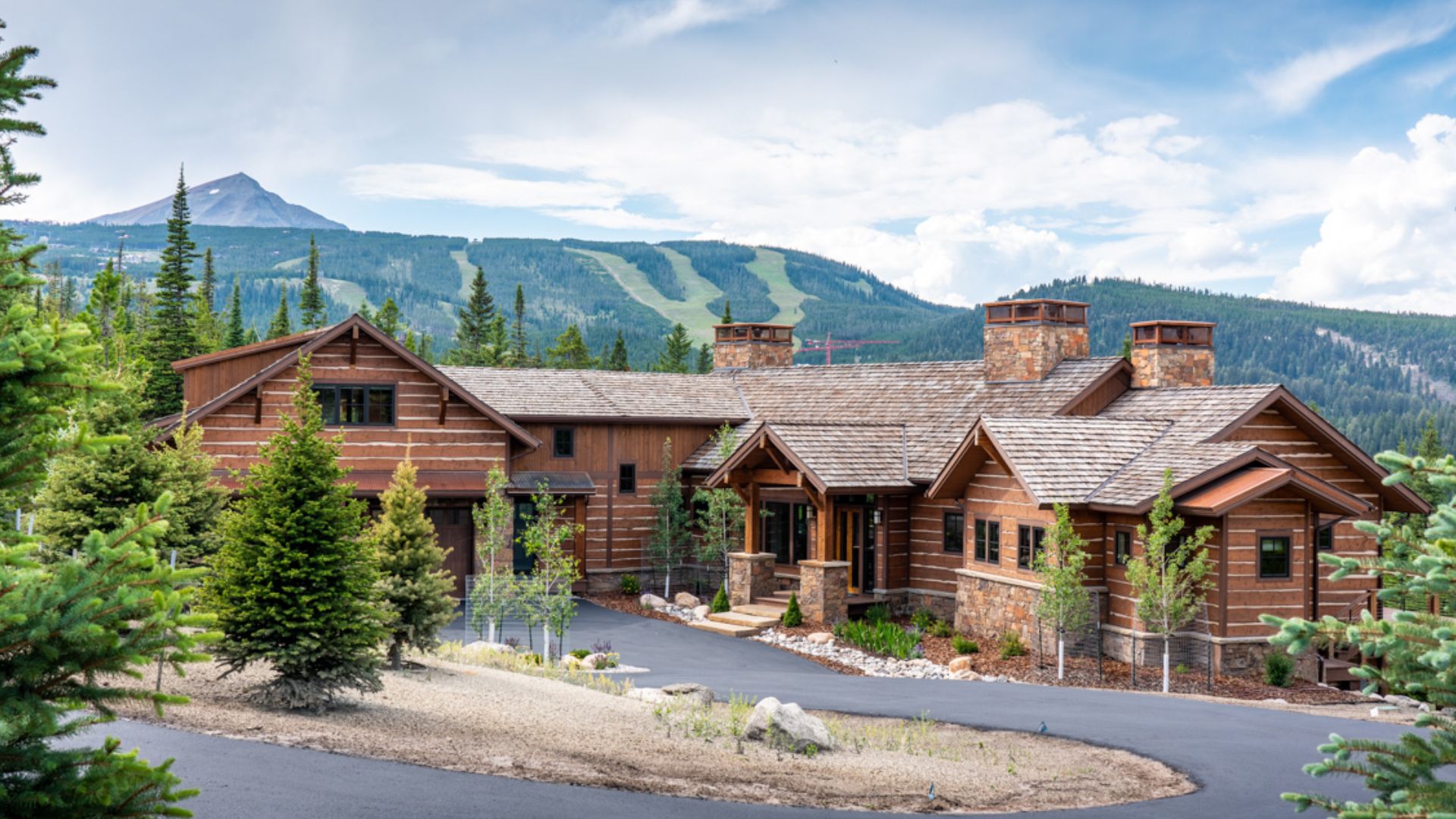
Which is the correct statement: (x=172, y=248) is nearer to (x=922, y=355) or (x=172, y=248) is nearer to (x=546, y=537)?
(x=546, y=537)

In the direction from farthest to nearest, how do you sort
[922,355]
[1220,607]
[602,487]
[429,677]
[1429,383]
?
[1429,383] → [922,355] → [602,487] → [1220,607] → [429,677]

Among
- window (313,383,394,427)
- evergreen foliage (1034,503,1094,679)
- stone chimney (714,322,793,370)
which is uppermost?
stone chimney (714,322,793,370)

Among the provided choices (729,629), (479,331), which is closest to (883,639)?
(729,629)

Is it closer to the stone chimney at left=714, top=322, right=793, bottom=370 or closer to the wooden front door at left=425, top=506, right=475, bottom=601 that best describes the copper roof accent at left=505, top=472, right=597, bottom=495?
the wooden front door at left=425, top=506, right=475, bottom=601

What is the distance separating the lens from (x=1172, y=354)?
1141 inches

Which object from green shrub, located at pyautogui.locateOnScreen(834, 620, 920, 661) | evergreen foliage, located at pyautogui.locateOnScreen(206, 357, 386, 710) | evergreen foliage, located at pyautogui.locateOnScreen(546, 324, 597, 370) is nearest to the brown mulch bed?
green shrub, located at pyautogui.locateOnScreen(834, 620, 920, 661)

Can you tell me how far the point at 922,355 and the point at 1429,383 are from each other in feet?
313

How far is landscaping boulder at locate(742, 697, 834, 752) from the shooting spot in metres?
13.8

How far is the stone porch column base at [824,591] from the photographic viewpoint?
26.4 m

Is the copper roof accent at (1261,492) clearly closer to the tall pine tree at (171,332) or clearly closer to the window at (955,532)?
the window at (955,532)

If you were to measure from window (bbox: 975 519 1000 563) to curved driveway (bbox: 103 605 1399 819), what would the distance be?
16.3ft

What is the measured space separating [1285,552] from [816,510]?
33.7 feet

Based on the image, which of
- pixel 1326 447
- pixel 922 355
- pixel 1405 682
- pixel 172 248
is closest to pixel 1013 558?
pixel 1326 447

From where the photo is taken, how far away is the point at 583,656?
851 inches
